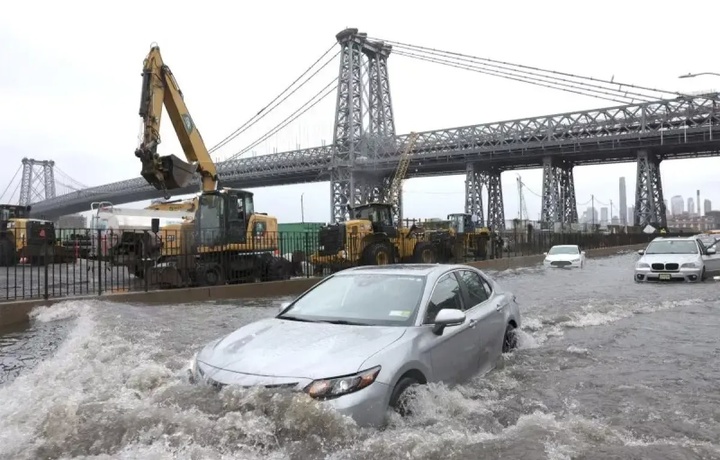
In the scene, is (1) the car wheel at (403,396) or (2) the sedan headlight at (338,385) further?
(1) the car wheel at (403,396)

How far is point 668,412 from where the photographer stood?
4992 mm

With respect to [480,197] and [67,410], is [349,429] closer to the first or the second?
[67,410]

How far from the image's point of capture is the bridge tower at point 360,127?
231 feet

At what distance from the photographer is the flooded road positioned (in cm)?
372

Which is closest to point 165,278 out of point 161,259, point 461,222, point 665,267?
point 161,259

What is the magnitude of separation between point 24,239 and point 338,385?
1489cm

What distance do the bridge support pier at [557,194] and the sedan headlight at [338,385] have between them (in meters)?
55.6

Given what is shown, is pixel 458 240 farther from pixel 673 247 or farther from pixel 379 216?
pixel 673 247

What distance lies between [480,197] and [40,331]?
6597cm

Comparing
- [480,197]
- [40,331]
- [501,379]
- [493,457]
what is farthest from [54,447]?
[480,197]

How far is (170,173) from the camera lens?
17094mm

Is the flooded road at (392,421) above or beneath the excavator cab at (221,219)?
beneath

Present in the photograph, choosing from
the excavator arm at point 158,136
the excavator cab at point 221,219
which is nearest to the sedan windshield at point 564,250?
the excavator cab at point 221,219

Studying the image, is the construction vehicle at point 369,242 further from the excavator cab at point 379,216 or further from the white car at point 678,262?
the white car at point 678,262
